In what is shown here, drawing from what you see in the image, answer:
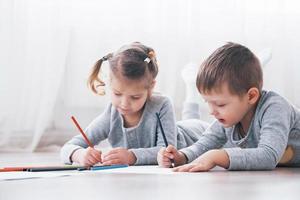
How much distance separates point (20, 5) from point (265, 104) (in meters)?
1.18

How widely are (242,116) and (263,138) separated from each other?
107 mm

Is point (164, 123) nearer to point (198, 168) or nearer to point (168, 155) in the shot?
point (168, 155)

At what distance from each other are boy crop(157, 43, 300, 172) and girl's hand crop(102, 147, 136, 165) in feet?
0.37

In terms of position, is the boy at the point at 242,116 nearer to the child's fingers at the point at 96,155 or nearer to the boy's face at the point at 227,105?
the boy's face at the point at 227,105

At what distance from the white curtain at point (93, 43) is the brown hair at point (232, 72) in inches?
40.9

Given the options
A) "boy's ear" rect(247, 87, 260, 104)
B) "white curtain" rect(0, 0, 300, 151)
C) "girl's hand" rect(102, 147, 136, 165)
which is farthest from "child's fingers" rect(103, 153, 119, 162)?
"white curtain" rect(0, 0, 300, 151)

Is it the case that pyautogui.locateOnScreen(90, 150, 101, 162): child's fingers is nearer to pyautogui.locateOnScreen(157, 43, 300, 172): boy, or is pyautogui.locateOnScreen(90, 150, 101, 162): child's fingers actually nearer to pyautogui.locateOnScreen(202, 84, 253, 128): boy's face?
pyautogui.locateOnScreen(157, 43, 300, 172): boy

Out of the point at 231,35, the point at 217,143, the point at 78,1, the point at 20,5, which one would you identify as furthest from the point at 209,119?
the point at 217,143

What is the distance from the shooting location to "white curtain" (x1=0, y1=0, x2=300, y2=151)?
90.1 inches

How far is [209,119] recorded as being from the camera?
100 inches

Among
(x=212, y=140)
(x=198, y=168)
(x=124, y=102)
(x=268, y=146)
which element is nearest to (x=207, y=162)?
(x=198, y=168)

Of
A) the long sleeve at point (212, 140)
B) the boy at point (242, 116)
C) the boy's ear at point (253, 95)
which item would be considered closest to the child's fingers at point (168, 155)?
the boy at point (242, 116)

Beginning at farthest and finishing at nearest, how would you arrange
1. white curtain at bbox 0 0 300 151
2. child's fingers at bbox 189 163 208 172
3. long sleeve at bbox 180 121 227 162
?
white curtain at bbox 0 0 300 151
long sleeve at bbox 180 121 227 162
child's fingers at bbox 189 163 208 172

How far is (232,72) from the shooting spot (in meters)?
1.38
